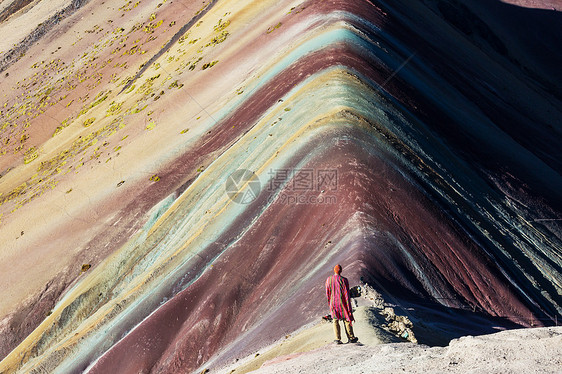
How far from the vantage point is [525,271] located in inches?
763

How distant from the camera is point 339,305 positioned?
12359mm

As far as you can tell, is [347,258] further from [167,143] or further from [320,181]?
[167,143]

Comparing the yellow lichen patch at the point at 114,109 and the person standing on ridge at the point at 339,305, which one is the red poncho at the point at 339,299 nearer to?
the person standing on ridge at the point at 339,305

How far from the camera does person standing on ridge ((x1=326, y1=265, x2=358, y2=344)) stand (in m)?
12.3

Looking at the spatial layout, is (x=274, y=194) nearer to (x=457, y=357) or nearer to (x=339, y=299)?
(x=339, y=299)

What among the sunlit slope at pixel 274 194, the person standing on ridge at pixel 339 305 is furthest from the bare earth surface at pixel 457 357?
the sunlit slope at pixel 274 194

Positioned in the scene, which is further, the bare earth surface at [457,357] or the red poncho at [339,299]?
the red poncho at [339,299]

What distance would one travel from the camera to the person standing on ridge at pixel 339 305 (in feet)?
40.4
